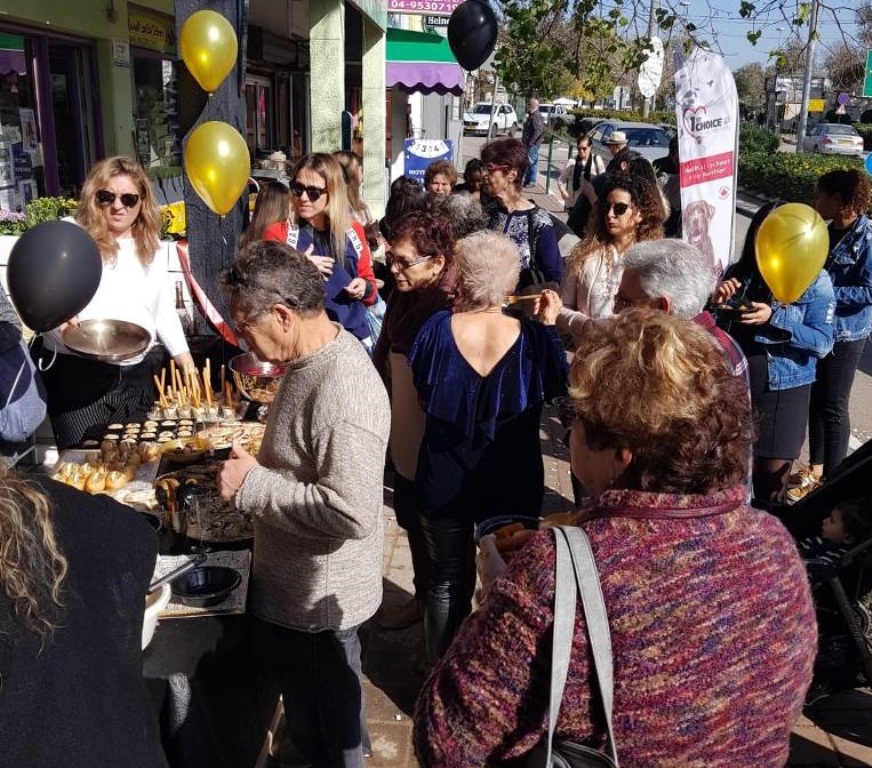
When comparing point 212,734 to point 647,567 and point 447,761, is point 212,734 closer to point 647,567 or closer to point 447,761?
point 447,761

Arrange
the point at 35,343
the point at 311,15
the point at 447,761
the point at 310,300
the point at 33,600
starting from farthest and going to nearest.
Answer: the point at 311,15, the point at 35,343, the point at 310,300, the point at 447,761, the point at 33,600

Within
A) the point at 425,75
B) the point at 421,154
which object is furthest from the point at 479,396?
the point at 425,75

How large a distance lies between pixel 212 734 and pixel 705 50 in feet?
15.3

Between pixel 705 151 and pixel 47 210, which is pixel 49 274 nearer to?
pixel 705 151

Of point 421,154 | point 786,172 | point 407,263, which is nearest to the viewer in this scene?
point 407,263

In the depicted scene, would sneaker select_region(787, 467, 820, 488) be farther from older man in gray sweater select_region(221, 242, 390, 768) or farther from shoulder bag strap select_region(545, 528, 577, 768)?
shoulder bag strap select_region(545, 528, 577, 768)

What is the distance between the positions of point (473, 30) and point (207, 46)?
12.1 ft

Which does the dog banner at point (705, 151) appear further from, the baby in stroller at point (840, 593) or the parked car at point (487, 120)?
the parked car at point (487, 120)

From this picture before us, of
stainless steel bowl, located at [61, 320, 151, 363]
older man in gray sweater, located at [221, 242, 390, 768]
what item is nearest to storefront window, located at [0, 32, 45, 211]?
stainless steel bowl, located at [61, 320, 151, 363]

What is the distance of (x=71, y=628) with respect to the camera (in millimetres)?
1423

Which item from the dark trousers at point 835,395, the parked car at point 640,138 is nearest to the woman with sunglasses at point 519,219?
the dark trousers at point 835,395

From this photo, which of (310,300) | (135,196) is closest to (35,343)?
(135,196)

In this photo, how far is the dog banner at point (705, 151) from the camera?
5102 mm

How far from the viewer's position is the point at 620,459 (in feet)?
4.94
